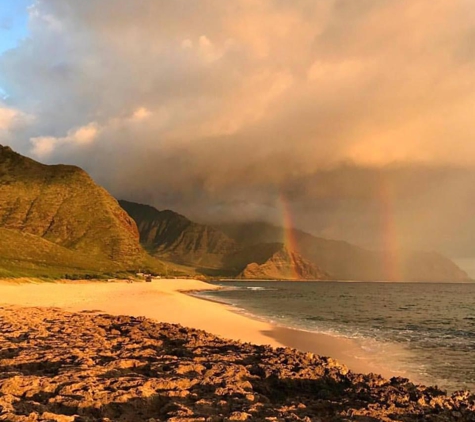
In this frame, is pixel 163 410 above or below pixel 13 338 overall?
above

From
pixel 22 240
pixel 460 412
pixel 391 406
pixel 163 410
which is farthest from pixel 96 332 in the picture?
pixel 22 240

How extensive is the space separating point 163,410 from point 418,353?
64.8 ft

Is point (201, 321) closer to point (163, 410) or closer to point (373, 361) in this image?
point (373, 361)

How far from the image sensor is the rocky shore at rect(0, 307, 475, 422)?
9547 millimetres

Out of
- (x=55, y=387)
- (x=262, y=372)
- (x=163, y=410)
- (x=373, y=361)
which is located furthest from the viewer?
(x=373, y=361)

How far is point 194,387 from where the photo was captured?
38.1 feet

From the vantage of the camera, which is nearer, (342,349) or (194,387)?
(194,387)

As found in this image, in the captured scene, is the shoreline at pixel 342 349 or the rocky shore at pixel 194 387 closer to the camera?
the rocky shore at pixel 194 387

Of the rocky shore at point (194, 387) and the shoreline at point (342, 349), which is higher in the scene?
the rocky shore at point (194, 387)

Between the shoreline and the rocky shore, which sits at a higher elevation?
the rocky shore

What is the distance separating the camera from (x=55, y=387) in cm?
1105

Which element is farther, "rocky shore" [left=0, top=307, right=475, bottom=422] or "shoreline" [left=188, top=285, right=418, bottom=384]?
"shoreline" [left=188, top=285, right=418, bottom=384]

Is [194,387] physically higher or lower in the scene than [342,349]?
higher

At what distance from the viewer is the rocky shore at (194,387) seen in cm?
955
